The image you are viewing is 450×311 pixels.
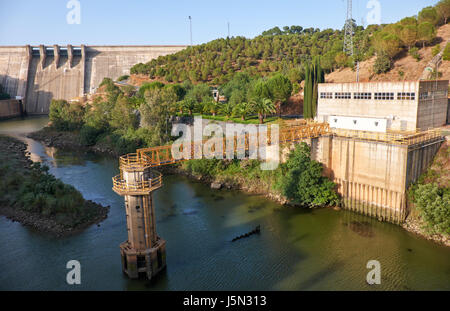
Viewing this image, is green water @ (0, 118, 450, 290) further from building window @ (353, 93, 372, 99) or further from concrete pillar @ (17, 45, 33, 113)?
concrete pillar @ (17, 45, 33, 113)

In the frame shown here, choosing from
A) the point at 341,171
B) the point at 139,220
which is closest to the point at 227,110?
the point at 341,171

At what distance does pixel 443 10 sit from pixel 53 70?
106016 mm

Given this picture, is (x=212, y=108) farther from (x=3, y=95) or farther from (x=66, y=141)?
(x=3, y=95)

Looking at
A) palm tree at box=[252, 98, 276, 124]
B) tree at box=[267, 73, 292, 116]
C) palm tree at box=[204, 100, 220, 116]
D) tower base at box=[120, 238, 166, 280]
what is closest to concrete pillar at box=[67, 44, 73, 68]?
palm tree at box=[204, 100, 220, 116]

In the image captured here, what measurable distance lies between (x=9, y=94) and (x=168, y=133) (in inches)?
3087

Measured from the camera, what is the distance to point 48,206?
30375mm

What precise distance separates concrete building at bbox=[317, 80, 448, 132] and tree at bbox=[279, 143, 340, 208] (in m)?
6.73

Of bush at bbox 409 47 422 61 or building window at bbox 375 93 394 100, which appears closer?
building window at bbox 375 93 394 100

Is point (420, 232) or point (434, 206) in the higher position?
point (434, 206)

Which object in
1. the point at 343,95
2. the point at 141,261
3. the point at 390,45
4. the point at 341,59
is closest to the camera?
the point at 141,261

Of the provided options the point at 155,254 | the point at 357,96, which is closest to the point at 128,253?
the point at 155,254

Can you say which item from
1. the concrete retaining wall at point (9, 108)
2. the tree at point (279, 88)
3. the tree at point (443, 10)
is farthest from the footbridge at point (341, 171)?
the concrete retaining wall at point (9, 108)

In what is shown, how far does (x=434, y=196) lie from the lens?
27.3m

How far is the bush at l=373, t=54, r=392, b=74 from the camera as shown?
208 feet
